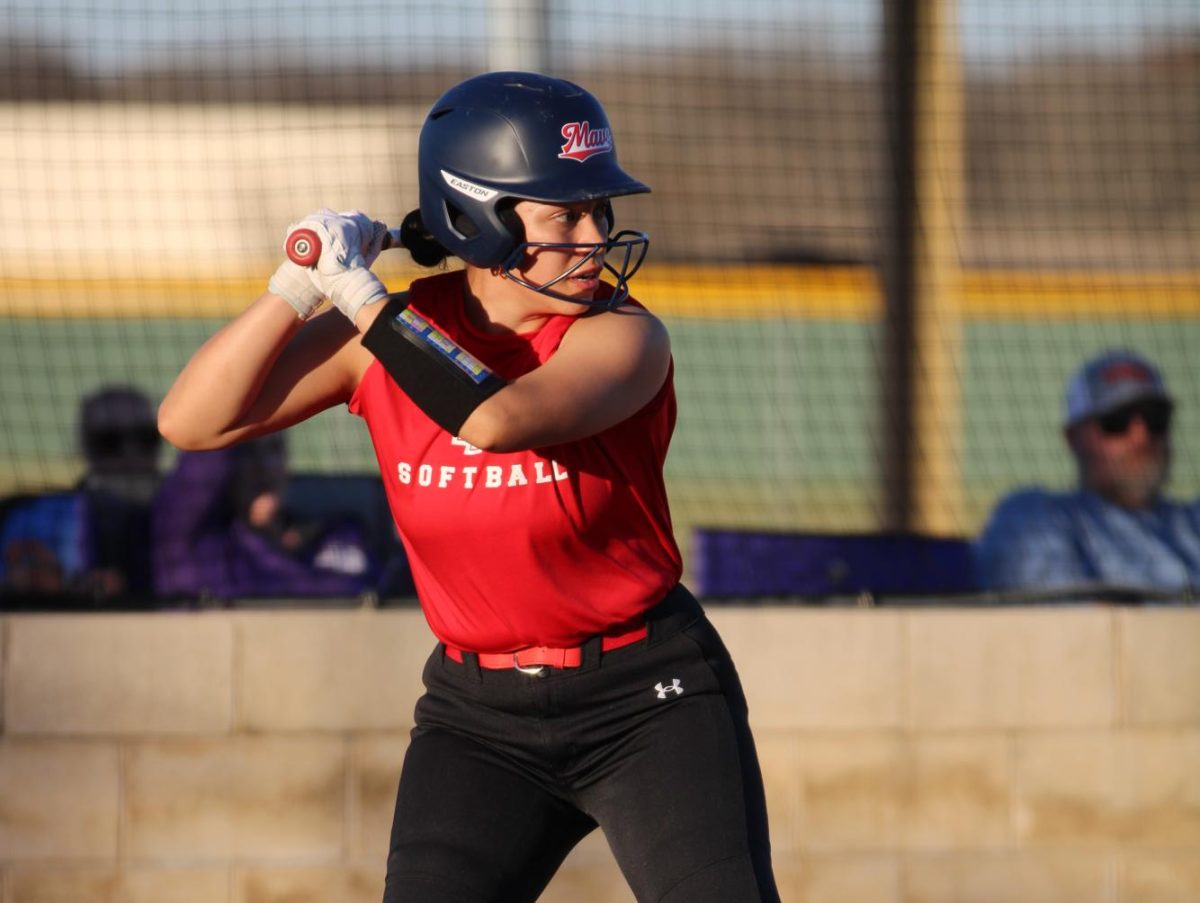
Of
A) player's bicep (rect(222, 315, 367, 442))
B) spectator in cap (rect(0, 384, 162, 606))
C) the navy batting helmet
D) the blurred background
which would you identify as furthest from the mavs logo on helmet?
spectator in cap (rect(0, 384, 162, 606))

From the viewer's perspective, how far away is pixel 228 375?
2832 mm

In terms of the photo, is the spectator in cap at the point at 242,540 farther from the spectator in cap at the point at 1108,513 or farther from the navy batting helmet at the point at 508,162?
the navy batting helmet at the point at 508,162

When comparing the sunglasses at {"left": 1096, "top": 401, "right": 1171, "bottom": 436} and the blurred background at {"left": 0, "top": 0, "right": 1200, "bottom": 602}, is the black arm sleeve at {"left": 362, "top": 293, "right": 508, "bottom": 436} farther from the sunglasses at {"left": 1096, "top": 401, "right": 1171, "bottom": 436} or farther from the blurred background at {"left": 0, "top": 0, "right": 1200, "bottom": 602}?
the sunglasses at {"left": 1096, "top": 401, "right": 1171, "bottom": 436}

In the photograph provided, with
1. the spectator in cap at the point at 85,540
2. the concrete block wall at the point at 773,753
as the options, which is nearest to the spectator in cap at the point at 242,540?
the spectator in cap at the point at 85,540

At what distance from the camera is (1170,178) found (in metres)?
7.78

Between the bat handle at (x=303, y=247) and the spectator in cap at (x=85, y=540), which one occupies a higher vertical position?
the bat handle at (x=303, y=247)

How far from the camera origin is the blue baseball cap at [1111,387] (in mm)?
5277

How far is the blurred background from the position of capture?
5.07 meters

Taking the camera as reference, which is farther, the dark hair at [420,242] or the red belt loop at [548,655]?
the dark hair at [420,242]

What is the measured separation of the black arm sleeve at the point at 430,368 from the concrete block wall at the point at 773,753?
225 cm

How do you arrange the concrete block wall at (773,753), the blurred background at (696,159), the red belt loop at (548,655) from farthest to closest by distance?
the blurred background at (696,159) < the concrete block wall at (773,753) < the red belt loop at (548,655)

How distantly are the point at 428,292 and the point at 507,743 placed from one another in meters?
0.81

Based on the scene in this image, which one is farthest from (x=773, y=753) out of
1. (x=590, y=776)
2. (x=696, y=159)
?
(x=696, y=159)

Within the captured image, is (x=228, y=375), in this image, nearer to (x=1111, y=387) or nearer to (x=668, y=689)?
(x=668, y=689)
